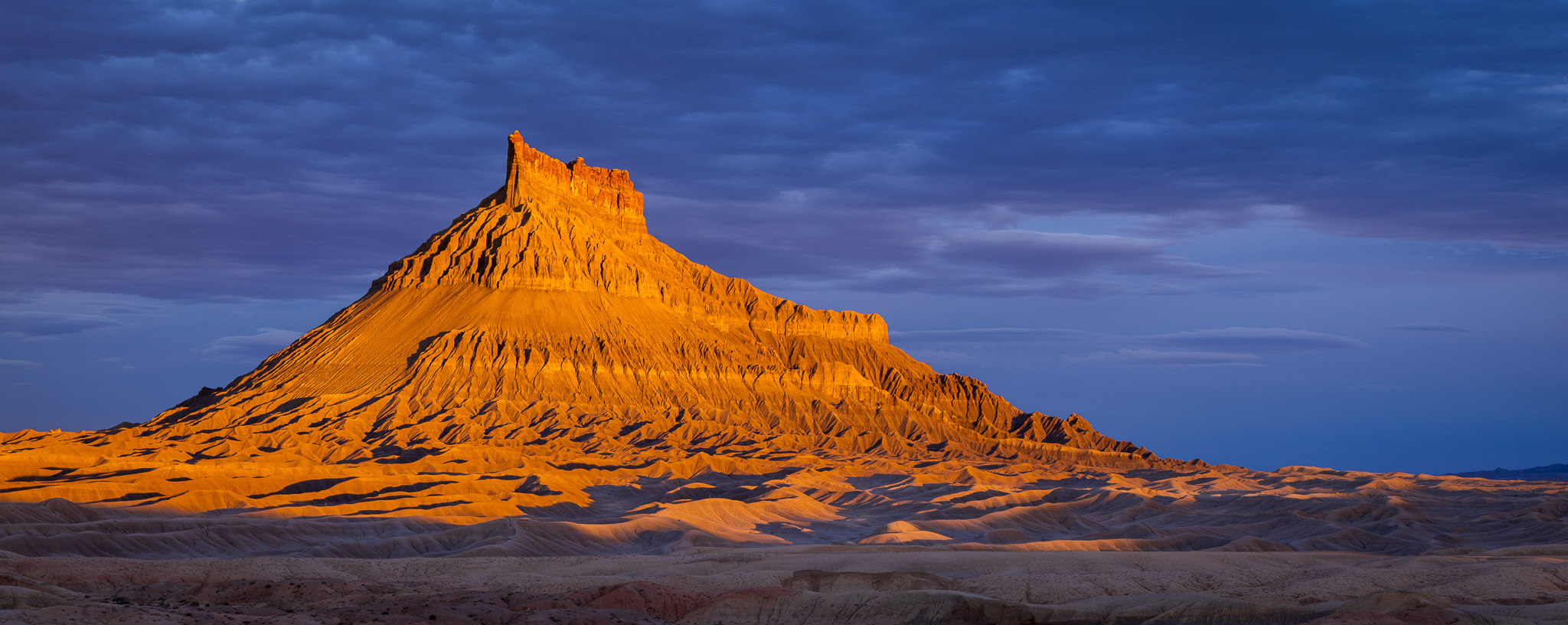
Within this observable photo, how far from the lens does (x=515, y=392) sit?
497 ft

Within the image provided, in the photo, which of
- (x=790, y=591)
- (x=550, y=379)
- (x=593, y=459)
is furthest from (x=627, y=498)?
(x=790, y=591)

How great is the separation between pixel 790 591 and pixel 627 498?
75.9 meters

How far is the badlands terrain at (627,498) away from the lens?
44656 millimetres

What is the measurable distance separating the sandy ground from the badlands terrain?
0.66 ft

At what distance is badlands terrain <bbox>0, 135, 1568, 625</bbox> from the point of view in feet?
147

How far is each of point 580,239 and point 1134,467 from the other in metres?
85.2

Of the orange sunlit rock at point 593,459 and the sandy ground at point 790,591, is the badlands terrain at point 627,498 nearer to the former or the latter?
the sandy ground at point 790,591

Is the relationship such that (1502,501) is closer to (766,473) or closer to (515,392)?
(766,473)

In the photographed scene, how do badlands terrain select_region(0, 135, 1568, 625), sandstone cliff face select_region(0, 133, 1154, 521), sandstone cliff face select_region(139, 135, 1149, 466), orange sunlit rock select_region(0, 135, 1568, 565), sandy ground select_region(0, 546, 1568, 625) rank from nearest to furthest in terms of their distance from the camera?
sandy ground select_region(0, 546, 1568, 625) < badlands terrain select_region(0, 135, 1568, 625) < orange sunlit rock select_region(0, 135, 1568, 565) < sandstone cliff face select_region(0, 133, 1154, 521) < sandstone cliff face select_region(139, 135, 1149, 466)

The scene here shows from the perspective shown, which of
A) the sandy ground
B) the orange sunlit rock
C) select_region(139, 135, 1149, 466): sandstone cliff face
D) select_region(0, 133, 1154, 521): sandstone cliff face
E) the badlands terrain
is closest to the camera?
the sandy ground

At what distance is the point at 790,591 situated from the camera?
46531 millimetres

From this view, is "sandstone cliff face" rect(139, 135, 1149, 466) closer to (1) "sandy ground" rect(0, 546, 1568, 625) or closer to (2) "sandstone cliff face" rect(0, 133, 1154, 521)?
(2) "sandstone cliff face" rect(0, 133, 1154, 521)

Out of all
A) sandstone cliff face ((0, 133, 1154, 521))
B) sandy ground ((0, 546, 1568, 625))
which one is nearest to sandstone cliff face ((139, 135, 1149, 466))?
sandstone cliff face ((0, 133, 1154, 521))

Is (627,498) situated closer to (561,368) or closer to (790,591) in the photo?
(561,368)
